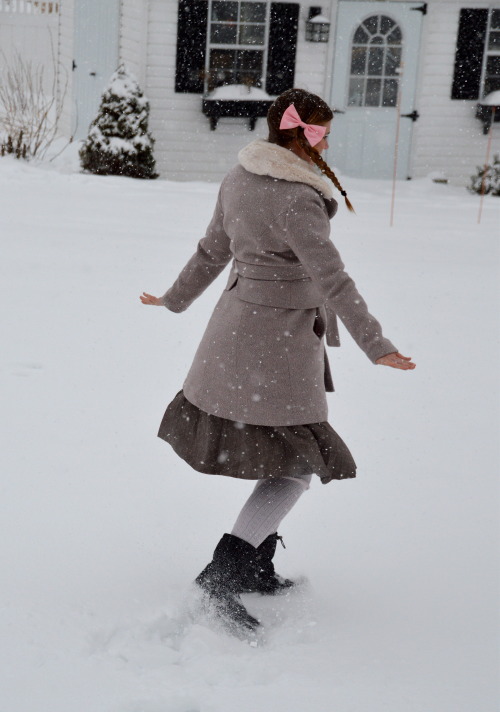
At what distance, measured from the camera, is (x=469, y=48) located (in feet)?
41.6

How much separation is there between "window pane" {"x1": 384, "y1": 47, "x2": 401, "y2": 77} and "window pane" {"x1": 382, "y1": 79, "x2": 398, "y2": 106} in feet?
0.35

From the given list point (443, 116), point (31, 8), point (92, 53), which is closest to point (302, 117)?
point (443, 116)

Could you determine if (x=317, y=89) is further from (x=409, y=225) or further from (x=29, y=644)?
(x=29, y=644)

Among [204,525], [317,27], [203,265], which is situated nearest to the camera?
[203,265]

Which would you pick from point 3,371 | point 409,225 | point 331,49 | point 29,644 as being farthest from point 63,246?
point 331,49

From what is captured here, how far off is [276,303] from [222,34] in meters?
10.5

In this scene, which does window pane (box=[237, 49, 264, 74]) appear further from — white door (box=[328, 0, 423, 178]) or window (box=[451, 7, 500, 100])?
window (box=[451, 7, 500, 100])

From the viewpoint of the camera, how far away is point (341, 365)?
5.54 m

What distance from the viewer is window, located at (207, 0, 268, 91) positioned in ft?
39.9

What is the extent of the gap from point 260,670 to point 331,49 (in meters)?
11.3

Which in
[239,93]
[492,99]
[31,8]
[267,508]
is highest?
[31,8]

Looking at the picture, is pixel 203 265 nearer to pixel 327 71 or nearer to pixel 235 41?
pixel 235 41

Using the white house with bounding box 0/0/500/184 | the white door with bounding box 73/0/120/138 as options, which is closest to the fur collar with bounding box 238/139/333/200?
the white house with bounding box 0/0/500/184

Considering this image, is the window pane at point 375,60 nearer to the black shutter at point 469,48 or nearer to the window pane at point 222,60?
the black shutter at point 469,48
